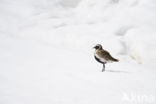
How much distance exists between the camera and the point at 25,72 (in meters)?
8.20

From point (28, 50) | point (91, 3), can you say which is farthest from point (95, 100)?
point (91, 3)

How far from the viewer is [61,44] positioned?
1181 cm

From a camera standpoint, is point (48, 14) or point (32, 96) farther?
point (48, 14)

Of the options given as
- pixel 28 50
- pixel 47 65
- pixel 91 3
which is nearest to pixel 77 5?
pixel 91 3

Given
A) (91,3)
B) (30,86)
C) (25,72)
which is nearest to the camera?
(30,86)

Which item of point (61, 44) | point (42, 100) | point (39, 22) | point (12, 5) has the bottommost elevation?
point (42, 100)

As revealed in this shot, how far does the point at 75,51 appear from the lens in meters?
10.9

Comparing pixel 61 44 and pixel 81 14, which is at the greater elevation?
pixel 81 14

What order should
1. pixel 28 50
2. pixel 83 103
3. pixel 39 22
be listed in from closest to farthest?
pixel 83 103 → pixel 28 50 → pixel 39 22

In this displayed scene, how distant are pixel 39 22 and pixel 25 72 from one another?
5.35 metres

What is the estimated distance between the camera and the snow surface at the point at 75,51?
7008mm

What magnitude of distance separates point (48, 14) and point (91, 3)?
5.98 ft

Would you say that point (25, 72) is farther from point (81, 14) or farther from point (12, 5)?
point (12, 5)

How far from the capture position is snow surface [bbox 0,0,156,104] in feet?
23.0
